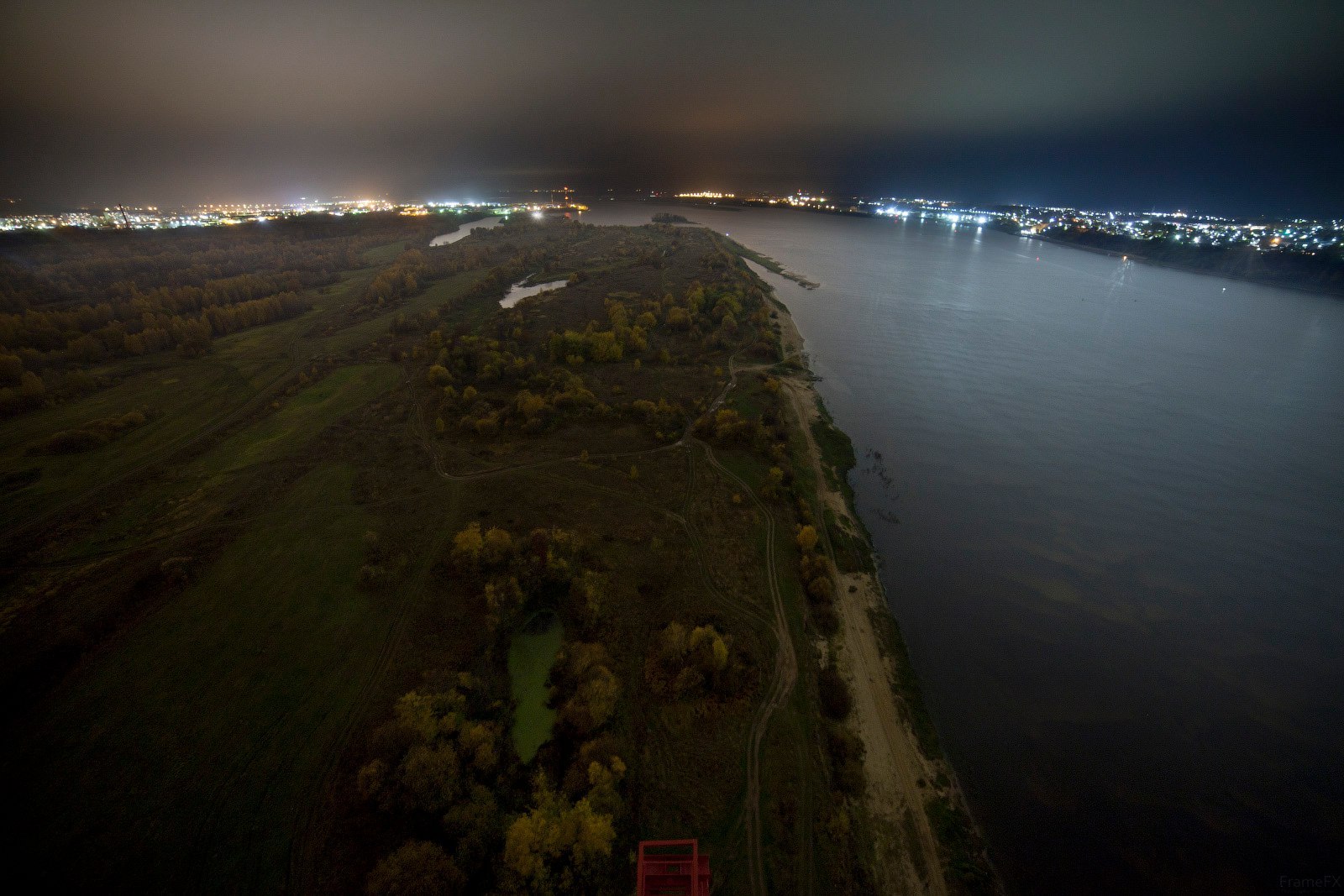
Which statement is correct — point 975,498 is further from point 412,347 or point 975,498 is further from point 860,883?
point 412,347

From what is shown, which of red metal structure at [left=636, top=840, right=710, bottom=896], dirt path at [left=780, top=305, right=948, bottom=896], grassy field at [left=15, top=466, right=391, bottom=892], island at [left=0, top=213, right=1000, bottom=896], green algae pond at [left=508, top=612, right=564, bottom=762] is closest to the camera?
red metal structure at [left=636, top=840, right=710, bottom=896]

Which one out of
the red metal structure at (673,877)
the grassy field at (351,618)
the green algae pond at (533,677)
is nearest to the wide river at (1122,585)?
the grassy field at (351,618)

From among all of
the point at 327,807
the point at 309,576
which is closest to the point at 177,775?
the point at 327,807

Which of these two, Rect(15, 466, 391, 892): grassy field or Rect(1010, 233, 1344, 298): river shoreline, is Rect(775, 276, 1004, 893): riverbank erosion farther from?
Rect(1010, 233, 1344, 298): river shoreline

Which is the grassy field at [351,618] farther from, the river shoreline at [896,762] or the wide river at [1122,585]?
the wide river at [1122,585]

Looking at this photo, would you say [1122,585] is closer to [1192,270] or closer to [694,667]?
[694,667]

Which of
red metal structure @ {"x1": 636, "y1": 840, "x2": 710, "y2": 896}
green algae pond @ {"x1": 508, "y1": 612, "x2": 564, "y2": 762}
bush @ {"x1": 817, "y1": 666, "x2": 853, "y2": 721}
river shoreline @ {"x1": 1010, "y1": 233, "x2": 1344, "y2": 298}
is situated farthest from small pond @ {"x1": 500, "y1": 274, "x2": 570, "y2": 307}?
river shoreline @ {"x1": 1010, "y1": 233, "x2": 1344, "y2": 298}
